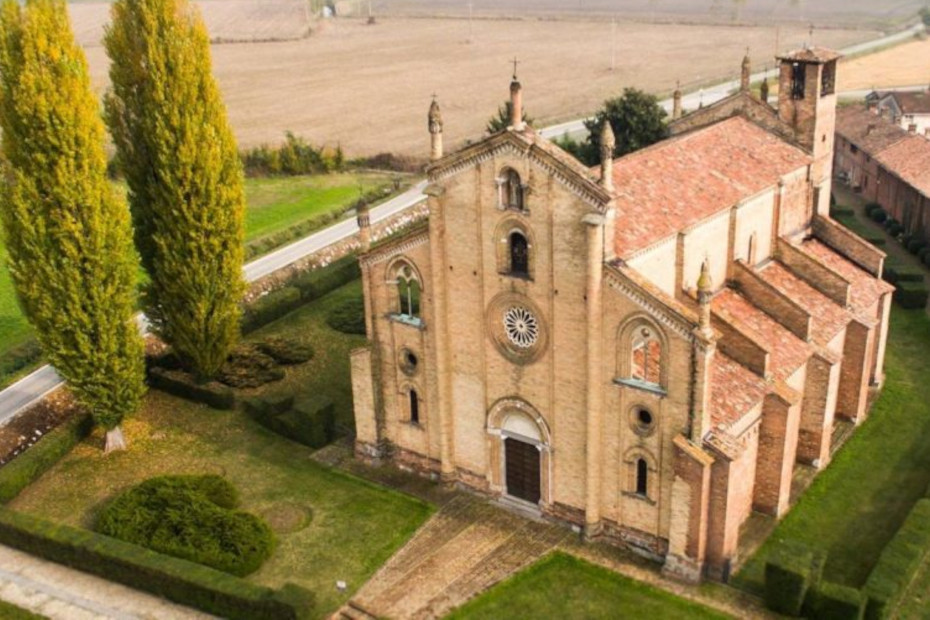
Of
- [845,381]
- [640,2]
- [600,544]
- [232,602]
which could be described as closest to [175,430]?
[232,602]

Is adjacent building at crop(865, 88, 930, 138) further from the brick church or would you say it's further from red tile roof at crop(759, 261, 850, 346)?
the brick church

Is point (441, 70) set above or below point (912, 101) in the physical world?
below

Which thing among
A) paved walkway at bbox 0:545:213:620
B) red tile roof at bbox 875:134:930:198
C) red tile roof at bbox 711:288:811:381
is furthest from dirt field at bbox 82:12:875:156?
paved walkway at bbox 0:545:213:620

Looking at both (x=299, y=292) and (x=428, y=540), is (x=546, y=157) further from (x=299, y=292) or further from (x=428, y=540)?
(x=299, y=292)

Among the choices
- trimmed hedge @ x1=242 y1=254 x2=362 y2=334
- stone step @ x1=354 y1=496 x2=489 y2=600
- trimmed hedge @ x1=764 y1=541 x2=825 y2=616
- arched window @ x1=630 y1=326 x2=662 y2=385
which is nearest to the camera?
trimmed hedge @ x1=764 y1=541 x2=825 y2=616

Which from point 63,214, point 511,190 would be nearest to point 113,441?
point 63,214
